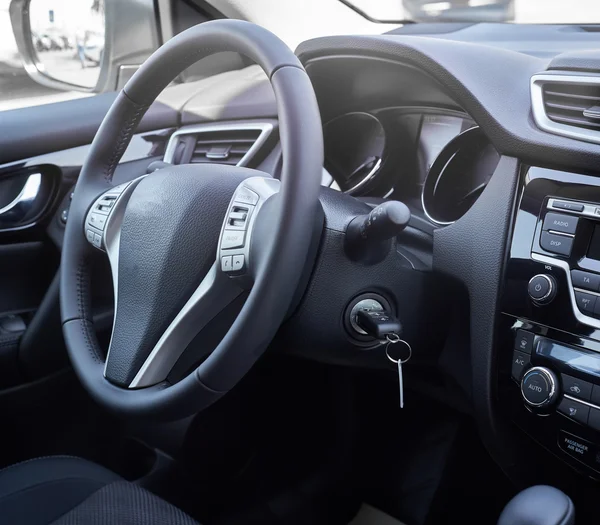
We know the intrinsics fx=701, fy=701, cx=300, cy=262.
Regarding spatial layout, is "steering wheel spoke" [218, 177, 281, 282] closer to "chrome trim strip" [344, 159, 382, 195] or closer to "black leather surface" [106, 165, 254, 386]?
"black leather surface" [106, 165, 254, 386]

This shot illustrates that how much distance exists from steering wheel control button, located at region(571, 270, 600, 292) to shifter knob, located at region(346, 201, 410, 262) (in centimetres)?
24

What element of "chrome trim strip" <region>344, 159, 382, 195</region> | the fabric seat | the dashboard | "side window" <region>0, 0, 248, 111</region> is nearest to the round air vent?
the dashboard

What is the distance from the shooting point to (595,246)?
907 mm

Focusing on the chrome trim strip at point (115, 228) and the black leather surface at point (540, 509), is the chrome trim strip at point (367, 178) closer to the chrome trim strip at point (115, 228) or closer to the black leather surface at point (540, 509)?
the chrome trim strip at point (115, 228)

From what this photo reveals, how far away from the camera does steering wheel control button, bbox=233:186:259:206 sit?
974 mm

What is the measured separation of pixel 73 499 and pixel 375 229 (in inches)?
25.9

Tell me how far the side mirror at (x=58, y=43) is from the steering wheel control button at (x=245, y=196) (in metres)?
1.10

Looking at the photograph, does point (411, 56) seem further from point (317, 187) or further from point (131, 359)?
point (131, 359)

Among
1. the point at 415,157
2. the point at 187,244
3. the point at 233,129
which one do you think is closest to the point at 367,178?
the point at 415,157

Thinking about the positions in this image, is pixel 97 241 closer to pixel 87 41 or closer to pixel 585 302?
pixel 585 302

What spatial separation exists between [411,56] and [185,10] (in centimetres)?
99

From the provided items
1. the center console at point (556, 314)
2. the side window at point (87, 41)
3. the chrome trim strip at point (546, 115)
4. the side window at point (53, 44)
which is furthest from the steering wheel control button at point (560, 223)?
the side window at point (53, 44)

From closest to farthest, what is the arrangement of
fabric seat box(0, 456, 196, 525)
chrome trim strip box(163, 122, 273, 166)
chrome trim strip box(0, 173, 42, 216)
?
1. fabric seat box(0, 456, 196, 525)
2. chrome trim strip box(163, 122, 273, 166)
3. chrome trim strip box(0, 173, 42, 216)

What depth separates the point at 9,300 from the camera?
5.23 feet
